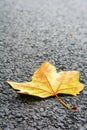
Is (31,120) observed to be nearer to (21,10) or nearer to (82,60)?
(82,60)

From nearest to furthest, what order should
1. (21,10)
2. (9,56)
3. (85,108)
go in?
(85,108) < (9,56) < (21,10)

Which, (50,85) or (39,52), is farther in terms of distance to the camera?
(39,52)

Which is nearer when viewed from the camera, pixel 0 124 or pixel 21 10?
pixel 0 124

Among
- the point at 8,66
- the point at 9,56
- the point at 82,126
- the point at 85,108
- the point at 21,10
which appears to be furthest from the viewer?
the point at 21,10

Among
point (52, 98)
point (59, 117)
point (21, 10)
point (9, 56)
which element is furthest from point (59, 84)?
point (21, 10)
